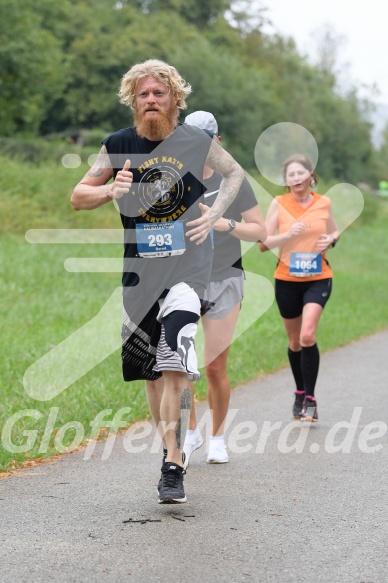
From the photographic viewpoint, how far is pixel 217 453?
667 cm

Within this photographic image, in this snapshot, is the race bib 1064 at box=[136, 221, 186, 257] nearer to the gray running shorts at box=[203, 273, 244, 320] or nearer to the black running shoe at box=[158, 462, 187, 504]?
the black running shoe at box=[158, 462, 187, 504]

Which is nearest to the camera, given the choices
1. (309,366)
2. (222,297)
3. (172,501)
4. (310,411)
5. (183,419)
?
(172,501)

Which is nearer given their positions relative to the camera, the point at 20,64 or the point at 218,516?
the point at 218,516

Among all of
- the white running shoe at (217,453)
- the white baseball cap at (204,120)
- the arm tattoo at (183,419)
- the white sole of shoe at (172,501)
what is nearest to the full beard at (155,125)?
the white baseball cap at (204,120)

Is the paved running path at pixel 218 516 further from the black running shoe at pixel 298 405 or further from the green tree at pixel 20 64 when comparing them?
the green tree at pixel 20 64

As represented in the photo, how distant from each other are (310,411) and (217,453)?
1.69 metres

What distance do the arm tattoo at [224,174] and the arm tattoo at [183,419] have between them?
0.92m

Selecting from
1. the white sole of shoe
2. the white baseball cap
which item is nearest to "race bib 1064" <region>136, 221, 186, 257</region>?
the white sole of shoe

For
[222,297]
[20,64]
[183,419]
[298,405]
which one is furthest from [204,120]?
[20,64]

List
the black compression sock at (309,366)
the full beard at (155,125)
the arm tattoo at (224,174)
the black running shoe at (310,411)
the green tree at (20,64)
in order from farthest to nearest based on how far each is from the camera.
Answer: the green tree at (20,64) → the black compression sock at (309,366) → the black running shoe at (310,411) → the arm tattoo at (224,174) → the full beard at (155,125)

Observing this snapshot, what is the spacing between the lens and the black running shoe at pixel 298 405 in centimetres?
842

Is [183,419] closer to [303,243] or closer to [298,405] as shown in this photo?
[298,405]

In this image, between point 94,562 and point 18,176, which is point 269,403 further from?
point 18,176

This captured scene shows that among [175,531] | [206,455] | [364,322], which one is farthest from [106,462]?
[364,322]
